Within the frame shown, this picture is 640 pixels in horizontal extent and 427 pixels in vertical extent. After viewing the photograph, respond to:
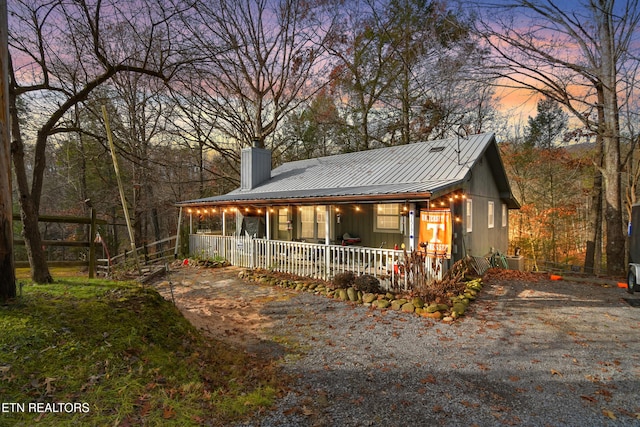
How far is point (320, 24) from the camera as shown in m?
19.4

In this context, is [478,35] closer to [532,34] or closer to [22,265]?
[532,34]

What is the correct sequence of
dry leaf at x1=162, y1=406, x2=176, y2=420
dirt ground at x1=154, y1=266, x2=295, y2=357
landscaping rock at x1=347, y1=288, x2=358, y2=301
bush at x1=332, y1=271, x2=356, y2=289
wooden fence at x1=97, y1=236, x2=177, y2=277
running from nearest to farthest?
dry leaf at x1=162, y1=406, x2=176, y2=420
dirt ground at x1=154, y1=266, x2=295, y2=357
landscaping rock at x1=347, y1=288, x2=358, y2=301
bush at x1=332, y1=271, x2=356, y2=289
wooden fence at x1=97, y1=236, x2=177, y2=277

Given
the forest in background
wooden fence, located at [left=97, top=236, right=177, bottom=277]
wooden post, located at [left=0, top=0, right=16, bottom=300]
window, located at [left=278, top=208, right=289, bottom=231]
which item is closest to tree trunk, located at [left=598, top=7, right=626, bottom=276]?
the forest in background

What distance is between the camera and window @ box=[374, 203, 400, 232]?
1174 centimetres

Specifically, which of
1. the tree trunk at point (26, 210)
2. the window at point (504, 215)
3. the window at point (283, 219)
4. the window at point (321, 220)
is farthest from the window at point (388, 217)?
the tree trunk at point (26, 210)

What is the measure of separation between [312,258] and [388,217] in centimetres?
328

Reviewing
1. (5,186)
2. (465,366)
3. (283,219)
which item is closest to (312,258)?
(283,219)

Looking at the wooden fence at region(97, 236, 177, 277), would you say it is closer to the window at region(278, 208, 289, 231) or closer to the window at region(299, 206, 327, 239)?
the window at region(278, 208, 289, 231)

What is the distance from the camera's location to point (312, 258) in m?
11.2

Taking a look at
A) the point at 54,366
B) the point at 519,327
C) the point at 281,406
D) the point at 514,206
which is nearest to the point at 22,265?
the point at 54,366

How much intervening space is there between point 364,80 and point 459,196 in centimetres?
1492

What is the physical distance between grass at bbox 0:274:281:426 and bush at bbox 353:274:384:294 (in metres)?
4.17

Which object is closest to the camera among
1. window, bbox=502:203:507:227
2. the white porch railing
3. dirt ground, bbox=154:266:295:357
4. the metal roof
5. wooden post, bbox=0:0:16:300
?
wooden post, bbox=0:0:16:300

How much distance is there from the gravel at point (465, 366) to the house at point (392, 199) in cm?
254
